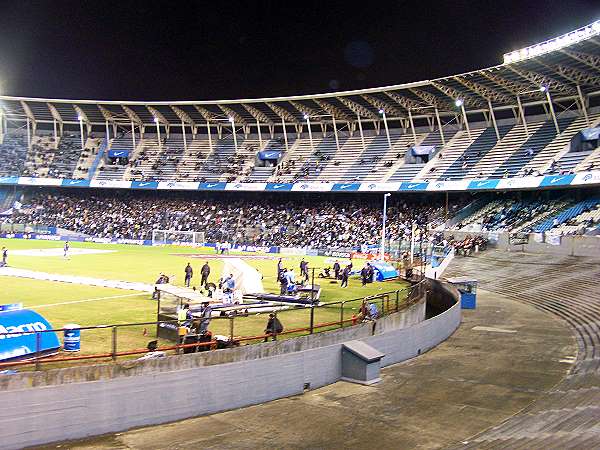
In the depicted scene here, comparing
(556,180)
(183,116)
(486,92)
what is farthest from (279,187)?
(556,180)

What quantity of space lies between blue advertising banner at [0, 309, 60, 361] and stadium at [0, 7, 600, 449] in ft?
0.17

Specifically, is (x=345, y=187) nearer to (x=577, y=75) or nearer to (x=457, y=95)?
(x=457, y=95)

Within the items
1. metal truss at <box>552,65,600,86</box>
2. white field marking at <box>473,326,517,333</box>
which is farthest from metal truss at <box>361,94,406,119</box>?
white field marking at <box>473,326,517,333</box>

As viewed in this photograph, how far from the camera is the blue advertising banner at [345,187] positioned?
67.1 metres

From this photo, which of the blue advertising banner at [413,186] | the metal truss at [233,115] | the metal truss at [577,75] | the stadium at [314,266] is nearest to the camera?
the stadium at [314,266]

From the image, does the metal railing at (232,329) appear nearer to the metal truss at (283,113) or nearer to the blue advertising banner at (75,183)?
the metal truss at (283,113)

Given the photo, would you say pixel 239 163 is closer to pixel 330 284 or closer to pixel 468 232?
pixel 468 232

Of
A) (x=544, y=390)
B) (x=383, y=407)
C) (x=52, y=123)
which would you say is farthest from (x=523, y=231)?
(x=52, y=123)

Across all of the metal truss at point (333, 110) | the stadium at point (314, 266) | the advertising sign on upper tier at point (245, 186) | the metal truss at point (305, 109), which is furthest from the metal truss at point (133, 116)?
the metal truss at point (333, 110)

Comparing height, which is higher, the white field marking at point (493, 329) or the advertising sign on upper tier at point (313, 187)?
the advertising sign on upper tier at point (313, 187)

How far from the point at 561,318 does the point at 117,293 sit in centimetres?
2093

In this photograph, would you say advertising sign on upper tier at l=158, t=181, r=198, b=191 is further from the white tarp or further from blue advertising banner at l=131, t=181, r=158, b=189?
the white tarp

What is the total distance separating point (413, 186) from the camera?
6209cm

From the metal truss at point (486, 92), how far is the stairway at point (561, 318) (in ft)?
59.9
